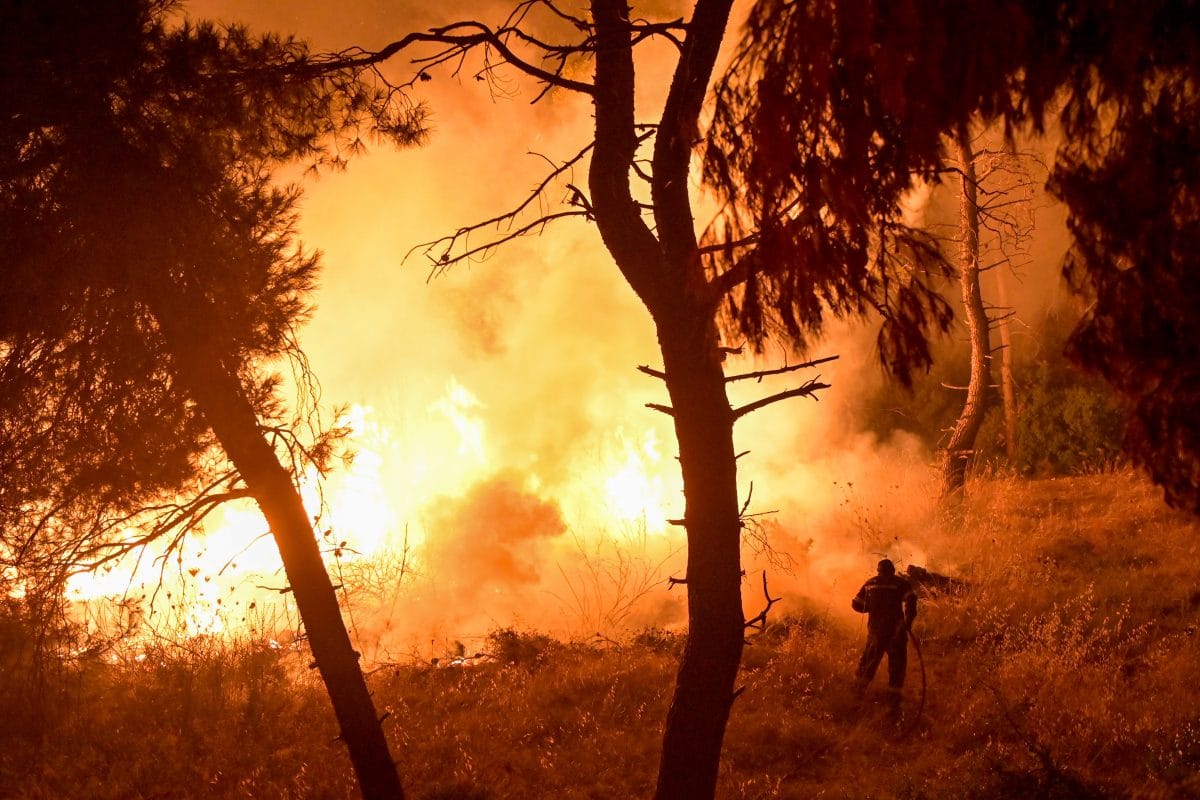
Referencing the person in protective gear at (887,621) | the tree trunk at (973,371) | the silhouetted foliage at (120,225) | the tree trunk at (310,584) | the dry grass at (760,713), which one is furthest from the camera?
the tree trunk at (973,371)

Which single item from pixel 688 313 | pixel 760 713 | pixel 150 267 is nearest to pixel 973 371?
pixel 760 713

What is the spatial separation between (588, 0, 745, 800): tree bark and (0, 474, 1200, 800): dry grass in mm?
2132

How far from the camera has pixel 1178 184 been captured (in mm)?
2496

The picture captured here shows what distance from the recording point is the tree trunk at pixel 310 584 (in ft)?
17.9

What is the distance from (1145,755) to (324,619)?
6.49m

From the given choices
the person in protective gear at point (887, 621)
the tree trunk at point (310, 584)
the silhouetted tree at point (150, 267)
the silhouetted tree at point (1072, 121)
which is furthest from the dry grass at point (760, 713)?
the silhouetted tree at point (1072, 121)

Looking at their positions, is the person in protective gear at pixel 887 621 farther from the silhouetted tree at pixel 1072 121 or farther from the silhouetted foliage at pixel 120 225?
the silhouetted foliage at pixel 120 225

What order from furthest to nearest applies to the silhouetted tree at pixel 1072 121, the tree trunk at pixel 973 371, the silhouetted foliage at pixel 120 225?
the tree trunk at pixel 973 371
the silhouetted foliage at pixel 120 225
the silhouetted tree at pixel 1072 121

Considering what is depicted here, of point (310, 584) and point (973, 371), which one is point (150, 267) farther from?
point (973, 371)

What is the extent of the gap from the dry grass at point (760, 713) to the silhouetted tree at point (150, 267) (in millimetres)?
2252

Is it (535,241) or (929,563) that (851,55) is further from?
(535,241)

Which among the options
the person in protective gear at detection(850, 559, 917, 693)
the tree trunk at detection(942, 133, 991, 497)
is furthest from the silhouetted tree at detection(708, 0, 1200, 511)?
the tree trunk at detection(942, 133, 991, 497)

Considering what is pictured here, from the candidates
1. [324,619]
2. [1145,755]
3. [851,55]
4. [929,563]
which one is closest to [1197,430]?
[851,55]

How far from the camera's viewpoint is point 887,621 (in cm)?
797
